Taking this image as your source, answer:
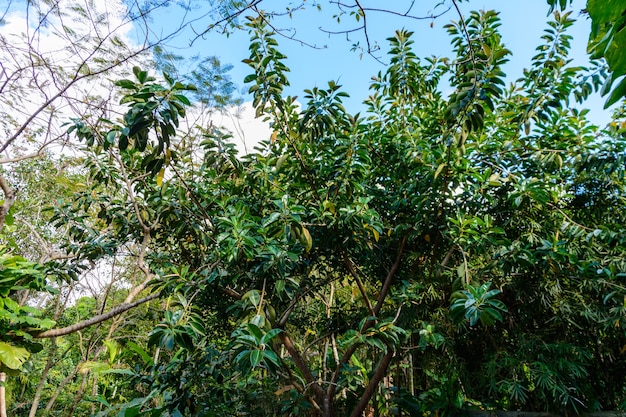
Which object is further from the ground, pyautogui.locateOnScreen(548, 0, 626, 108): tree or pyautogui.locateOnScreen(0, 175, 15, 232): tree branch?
pyautogui.locateOnScreen(0, 175, 15, 232): tree branch

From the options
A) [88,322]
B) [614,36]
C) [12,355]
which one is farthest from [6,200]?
[614,36]

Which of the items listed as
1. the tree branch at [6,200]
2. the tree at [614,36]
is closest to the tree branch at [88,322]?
the tree branch at [6,200]

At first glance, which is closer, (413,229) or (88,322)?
(88,322)

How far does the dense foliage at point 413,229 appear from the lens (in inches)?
81.5

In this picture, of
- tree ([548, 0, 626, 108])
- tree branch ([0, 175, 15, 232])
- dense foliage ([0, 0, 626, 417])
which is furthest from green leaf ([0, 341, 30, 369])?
tree ([548, 0, 626, 108])

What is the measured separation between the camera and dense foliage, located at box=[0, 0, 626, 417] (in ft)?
6.79

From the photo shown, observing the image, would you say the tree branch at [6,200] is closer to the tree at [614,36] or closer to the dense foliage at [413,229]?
the dense foliage at [413,229]

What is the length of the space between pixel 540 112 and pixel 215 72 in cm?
Answer: 271

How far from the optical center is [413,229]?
2.38 m

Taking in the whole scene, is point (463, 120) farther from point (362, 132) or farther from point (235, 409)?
point (235, 409)

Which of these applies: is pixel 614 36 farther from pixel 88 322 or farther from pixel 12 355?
pixel 12 355

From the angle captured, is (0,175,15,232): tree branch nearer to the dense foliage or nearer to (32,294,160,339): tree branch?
the dense foliage

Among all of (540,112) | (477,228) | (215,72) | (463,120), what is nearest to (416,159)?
(463,120)

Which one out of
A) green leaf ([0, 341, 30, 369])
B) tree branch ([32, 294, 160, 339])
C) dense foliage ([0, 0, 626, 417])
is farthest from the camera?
green leaf ([0, 341, 30, 369])
